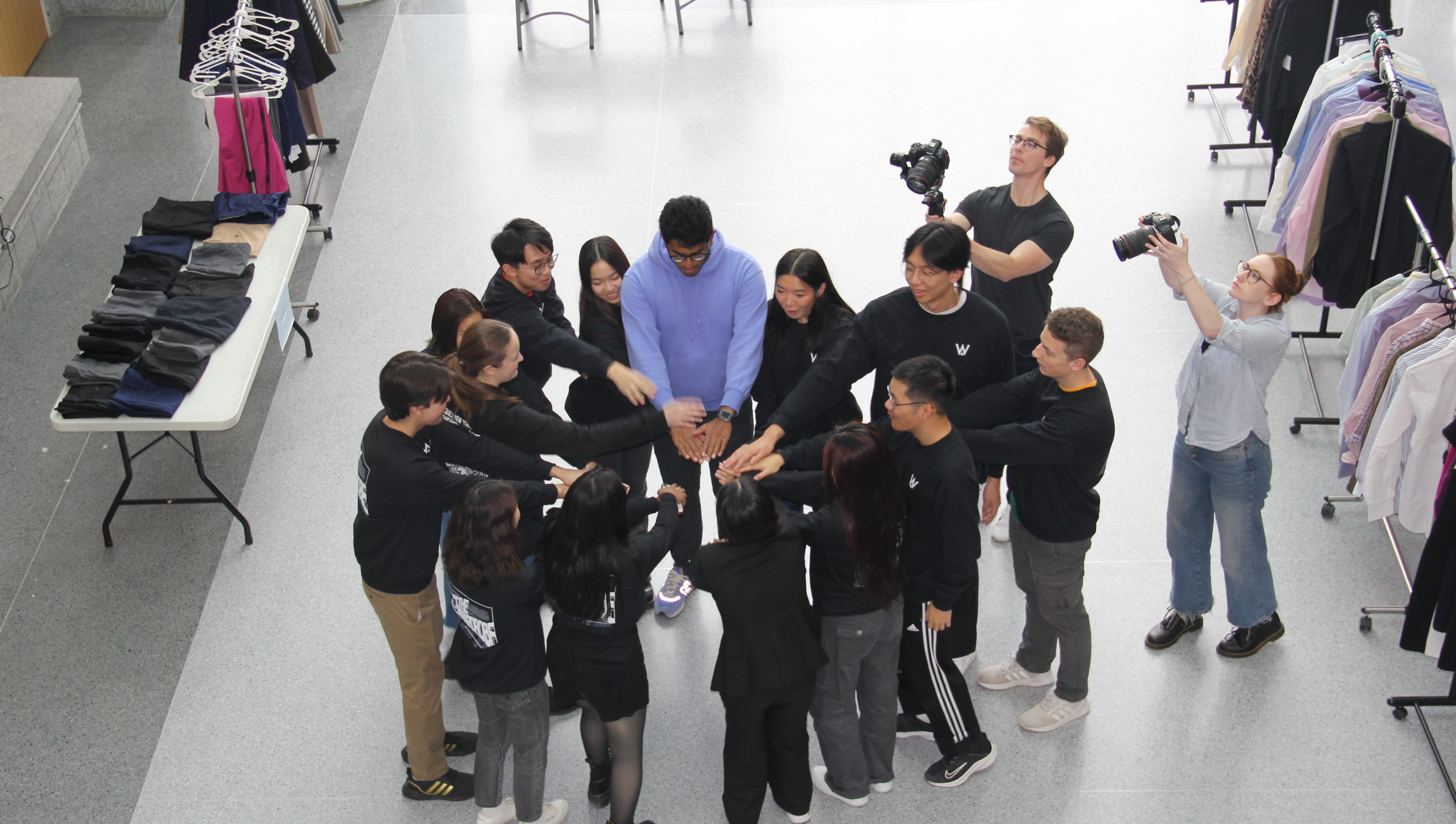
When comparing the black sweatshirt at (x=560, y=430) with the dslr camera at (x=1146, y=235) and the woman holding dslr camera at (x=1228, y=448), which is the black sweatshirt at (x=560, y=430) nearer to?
the dslr camera at (x=1146, y=235)

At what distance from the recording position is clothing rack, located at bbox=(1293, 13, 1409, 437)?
4535mm

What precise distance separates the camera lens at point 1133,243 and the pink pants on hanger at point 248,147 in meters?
3.74

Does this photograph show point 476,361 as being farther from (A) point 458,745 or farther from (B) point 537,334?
(A) point 458,745

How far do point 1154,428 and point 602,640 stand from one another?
2742mm

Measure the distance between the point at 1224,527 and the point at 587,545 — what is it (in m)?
2.03

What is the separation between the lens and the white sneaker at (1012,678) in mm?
3914

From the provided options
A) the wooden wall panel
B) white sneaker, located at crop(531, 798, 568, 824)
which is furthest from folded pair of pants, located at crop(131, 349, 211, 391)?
the wooden wall panel

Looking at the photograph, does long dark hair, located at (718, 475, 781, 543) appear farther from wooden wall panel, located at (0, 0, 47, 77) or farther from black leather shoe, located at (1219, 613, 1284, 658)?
wooden wall panel, located at (0, 0, 47, 77)

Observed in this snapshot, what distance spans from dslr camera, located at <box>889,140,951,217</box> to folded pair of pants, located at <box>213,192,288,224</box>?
2.74m

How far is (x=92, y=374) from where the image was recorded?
4340 mm

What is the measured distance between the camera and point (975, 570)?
3.36 m

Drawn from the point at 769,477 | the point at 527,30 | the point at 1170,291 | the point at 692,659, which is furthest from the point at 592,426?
the point at 527,30

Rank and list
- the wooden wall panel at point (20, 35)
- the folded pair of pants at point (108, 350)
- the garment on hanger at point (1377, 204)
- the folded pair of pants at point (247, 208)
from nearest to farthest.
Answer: the folded pair of pants at point (108, 350), the garment on hanger at point (1377, 204), the folded pair of pants at point (247, 208), the wooden wall panel at point (20, 35)

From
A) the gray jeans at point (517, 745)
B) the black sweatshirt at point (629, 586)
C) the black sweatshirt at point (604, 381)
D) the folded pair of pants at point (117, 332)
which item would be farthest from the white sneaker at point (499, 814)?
the folded pair of pants at point (117, 332)
